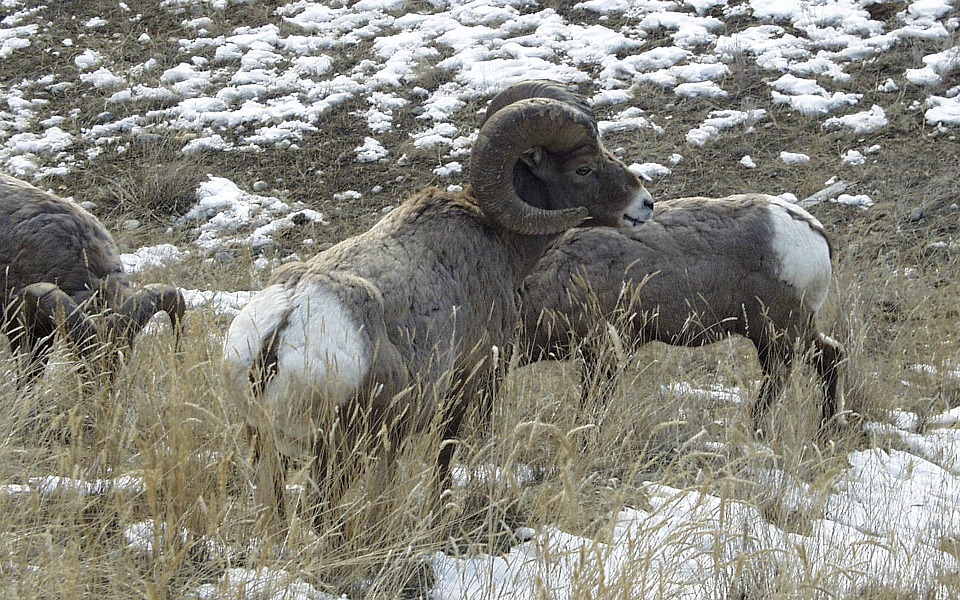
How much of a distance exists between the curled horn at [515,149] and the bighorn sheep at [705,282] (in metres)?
0.98

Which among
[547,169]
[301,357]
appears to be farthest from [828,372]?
[301,357]

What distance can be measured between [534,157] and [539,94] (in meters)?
0.37

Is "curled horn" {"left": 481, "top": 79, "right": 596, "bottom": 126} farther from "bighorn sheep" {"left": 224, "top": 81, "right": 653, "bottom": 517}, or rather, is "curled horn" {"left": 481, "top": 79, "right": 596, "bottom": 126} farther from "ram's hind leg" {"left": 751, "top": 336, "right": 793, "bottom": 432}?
"ram's hind leg" {"left": 751, "top": 336, "right": 793, "bottom": 432}

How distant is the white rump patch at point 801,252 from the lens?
17.5 ft

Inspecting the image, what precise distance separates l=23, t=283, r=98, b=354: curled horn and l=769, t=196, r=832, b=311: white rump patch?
3.67m

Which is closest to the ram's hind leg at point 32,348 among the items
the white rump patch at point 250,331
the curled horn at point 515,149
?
the white rump patch at point 250,331

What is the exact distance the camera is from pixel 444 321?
3.83 metres

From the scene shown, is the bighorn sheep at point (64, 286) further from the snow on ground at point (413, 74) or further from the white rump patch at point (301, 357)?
the snow on ground at point (413, 74)

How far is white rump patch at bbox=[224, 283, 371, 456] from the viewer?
316 centimetres

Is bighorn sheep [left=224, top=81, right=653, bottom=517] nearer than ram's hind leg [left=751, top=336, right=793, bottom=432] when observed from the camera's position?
Yes

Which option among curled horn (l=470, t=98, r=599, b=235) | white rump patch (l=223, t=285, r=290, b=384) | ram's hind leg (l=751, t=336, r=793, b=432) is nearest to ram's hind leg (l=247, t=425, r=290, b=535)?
white rump patch (l=223, t=285, r=290, b=384)

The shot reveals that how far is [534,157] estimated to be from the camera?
14.7ft

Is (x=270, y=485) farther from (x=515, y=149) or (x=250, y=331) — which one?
(x=515, y=149)

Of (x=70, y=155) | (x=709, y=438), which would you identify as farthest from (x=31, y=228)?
(x=70, y=155)
